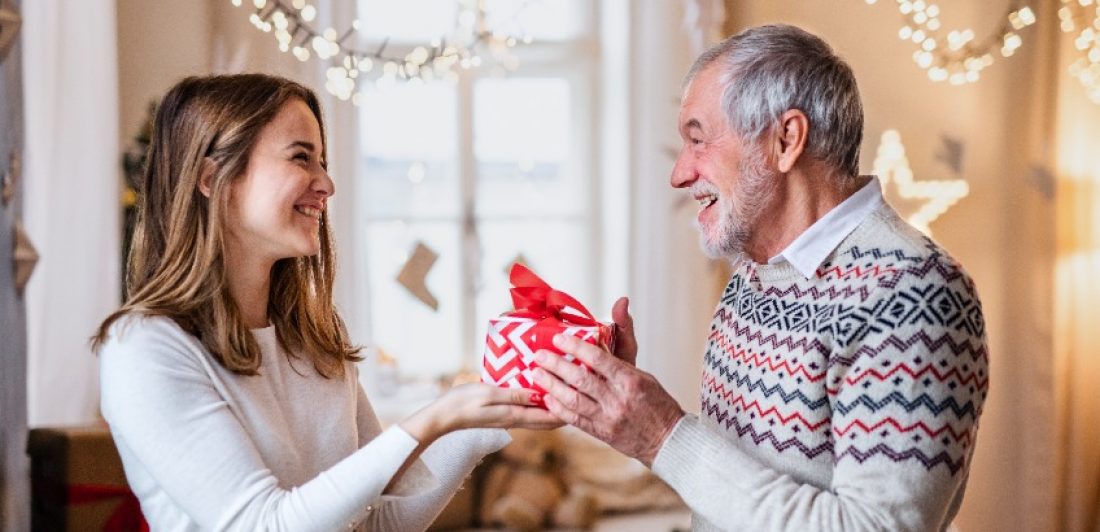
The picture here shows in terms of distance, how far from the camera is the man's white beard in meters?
1.46

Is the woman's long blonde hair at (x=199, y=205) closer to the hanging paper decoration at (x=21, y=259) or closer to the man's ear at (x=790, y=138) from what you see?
the man's ear at (x=790, y=138)

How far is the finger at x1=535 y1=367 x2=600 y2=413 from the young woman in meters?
0.05

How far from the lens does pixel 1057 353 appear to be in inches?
159

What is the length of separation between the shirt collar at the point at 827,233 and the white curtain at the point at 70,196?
262 centimetres

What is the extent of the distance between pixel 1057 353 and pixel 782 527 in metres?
3.31

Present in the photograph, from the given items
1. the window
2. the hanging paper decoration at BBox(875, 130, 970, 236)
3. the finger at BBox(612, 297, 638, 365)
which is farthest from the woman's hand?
the hanging paper decoration at BBox(875, 130, 970, 236)

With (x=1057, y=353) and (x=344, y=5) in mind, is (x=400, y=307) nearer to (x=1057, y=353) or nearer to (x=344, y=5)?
(x=344, y=5)

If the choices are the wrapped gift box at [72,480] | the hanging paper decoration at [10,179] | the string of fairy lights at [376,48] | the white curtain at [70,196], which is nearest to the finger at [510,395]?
the hanging paper decoration at [10,179]

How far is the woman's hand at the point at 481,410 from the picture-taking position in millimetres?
1327

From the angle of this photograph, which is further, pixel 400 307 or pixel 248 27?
pixel 400 307

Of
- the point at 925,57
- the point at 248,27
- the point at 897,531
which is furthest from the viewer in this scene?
the point at 925,57

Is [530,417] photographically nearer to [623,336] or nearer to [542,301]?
[542,301]

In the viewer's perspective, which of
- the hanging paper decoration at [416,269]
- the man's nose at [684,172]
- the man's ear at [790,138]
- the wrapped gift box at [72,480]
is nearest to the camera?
the man's ear at [790,138]

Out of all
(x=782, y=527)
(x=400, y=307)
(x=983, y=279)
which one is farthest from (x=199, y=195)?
(x=983, y=279)
